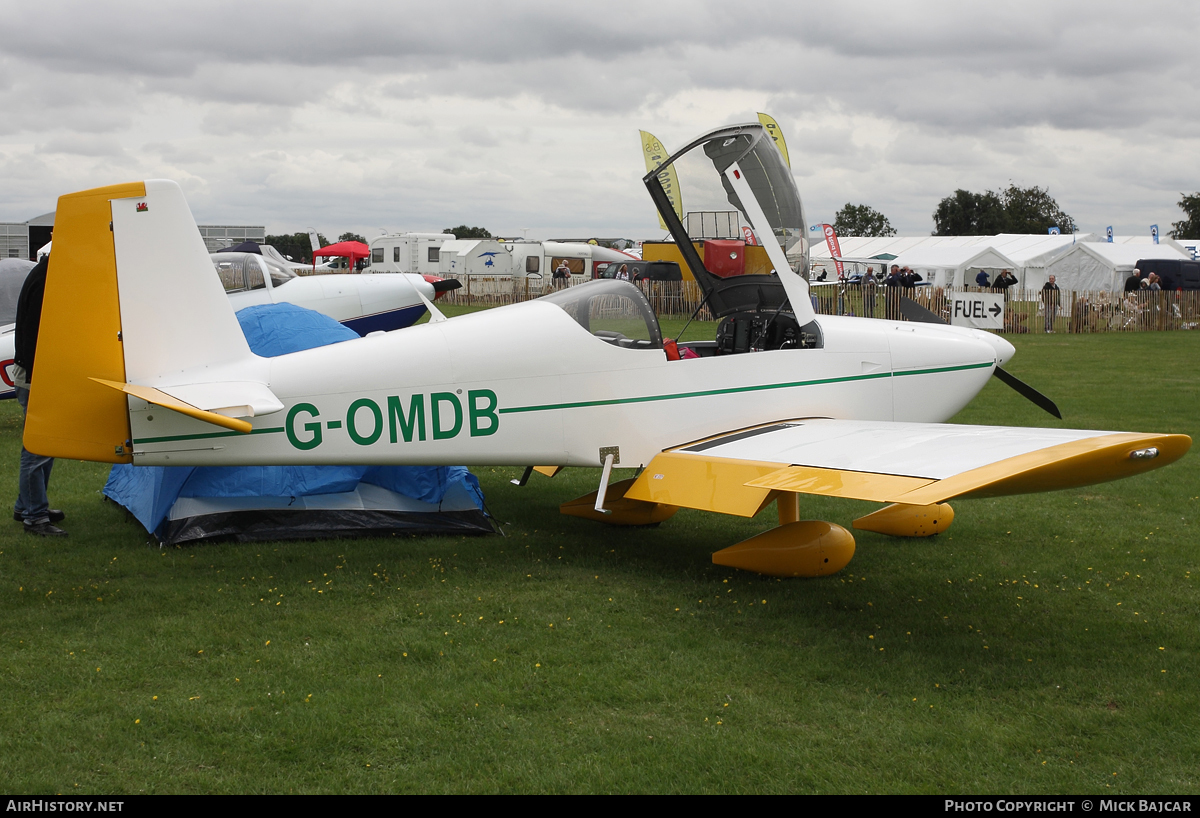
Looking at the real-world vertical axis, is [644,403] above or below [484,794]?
above

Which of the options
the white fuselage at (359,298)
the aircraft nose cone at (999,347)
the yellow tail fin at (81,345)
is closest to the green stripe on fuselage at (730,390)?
the aircraft nose cone at (999,347)

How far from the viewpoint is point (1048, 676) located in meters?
4.18

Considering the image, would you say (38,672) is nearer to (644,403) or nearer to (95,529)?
(95,529)

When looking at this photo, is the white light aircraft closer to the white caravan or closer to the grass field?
the grass field

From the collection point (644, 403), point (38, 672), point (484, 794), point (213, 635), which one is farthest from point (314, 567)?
point (484, 794)

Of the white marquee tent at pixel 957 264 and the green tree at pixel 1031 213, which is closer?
the white marquee tent at pixel 957 264

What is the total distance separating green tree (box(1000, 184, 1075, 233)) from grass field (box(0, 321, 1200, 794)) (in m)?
79.4

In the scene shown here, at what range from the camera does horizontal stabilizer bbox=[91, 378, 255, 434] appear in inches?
177

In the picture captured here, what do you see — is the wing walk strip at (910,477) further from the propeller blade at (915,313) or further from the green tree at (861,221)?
the green tree at (861,221)

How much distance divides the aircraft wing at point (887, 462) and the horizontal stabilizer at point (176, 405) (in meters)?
2.21

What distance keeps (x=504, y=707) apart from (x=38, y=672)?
200 centimetres

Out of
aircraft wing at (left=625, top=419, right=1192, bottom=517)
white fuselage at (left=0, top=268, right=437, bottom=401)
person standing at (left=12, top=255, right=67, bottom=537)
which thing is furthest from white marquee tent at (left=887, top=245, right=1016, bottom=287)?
person standing at (left=12, top=255, right=67, bottom=537)

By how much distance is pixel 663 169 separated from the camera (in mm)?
6375

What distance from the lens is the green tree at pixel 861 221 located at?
87812 millimetres
